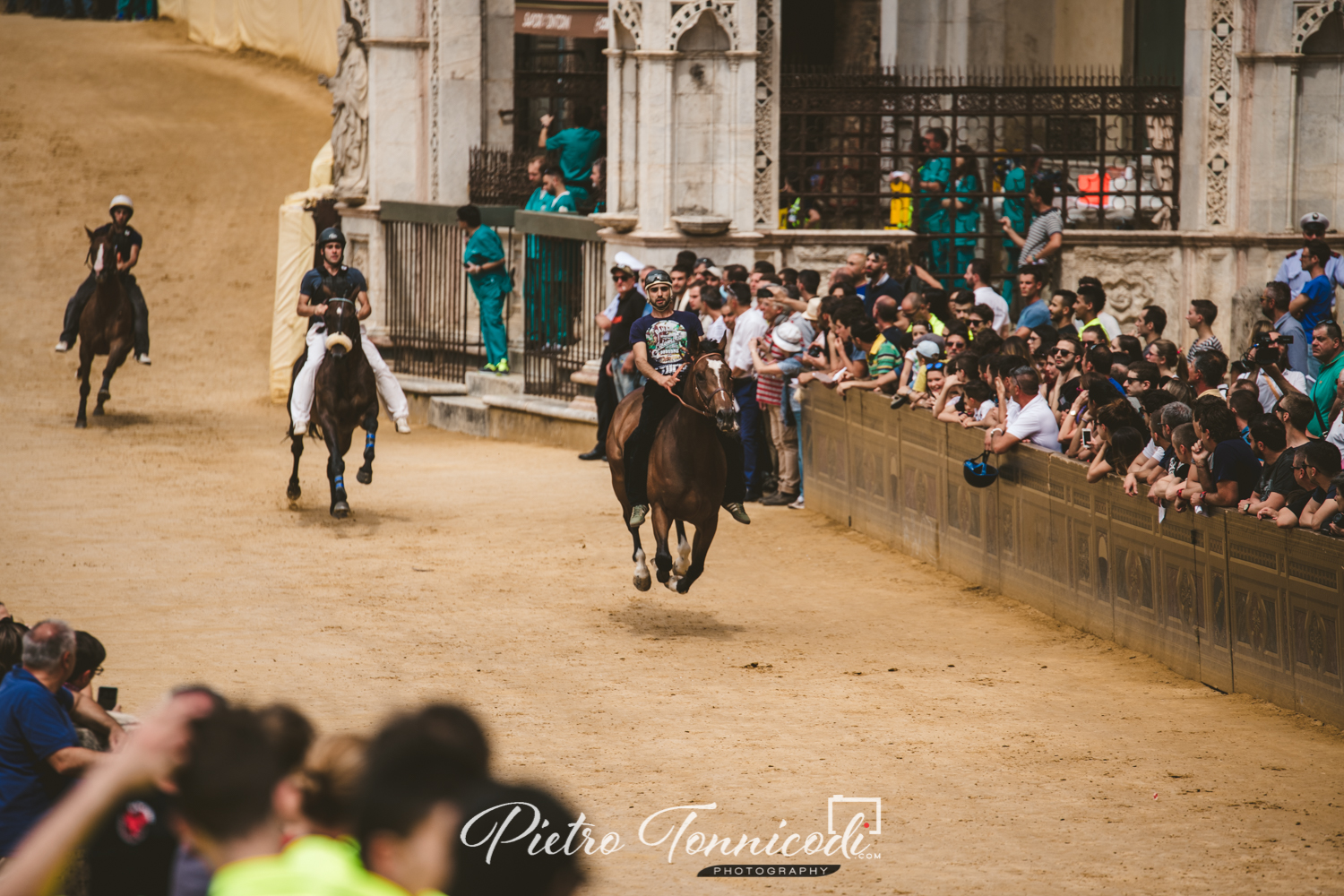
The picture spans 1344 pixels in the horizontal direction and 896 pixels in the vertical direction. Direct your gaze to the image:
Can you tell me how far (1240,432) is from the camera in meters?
9.83

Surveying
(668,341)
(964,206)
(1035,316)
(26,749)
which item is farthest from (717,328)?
(26,749)

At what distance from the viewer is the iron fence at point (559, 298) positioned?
20.2 meters

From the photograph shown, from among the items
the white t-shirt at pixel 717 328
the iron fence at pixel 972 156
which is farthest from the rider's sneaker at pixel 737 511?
the iron fence at pixel 972 156

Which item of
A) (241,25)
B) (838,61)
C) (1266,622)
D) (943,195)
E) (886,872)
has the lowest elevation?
(886,872)

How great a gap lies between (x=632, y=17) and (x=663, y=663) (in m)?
10.3

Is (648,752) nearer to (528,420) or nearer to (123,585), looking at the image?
(123,585)

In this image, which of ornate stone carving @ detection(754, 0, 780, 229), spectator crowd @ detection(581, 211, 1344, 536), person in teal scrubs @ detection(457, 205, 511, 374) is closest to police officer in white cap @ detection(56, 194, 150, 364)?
person in teal scrubs @ detection(457, 205, 511, 374)

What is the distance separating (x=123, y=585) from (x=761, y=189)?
9524mm

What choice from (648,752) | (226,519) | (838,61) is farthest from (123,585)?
(838,61)

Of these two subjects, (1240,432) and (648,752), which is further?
(1240,432)

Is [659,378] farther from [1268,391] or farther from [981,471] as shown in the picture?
[1268,391]

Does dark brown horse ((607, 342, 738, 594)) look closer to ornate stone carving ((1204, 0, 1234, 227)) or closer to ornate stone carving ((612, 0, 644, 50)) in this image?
ornate stone carving ((612, 0, 644, 50))

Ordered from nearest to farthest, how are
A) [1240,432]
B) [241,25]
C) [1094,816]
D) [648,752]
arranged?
[1094,816] → [648,752] → [1240,432] → [241,25]

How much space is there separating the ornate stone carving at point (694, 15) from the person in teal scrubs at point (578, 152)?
3988mm
